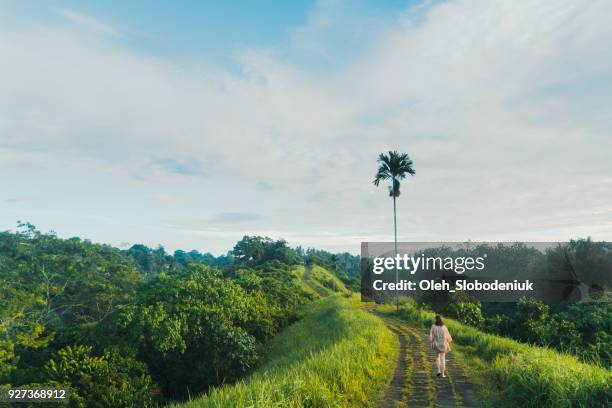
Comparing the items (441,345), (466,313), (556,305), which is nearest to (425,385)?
(441,345)

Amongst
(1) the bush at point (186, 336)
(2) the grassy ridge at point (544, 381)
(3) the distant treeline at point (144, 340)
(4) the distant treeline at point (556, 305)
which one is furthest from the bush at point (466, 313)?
(2) the grassy ridge at point (544, 381)

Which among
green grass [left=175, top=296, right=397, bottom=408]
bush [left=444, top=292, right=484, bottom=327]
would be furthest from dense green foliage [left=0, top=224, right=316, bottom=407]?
bush [left=444, top=292, right=484, bottom=327]

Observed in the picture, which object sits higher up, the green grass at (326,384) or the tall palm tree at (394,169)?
the tall palm tree at (394,169)

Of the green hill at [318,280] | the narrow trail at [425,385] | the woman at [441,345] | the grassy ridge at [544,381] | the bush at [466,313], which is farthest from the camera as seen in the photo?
the green hill at [318,280]

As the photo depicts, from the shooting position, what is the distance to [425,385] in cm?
1080

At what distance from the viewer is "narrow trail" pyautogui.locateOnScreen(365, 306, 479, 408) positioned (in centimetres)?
939

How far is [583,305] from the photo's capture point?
32.4 meters

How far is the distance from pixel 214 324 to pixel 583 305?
3120cm

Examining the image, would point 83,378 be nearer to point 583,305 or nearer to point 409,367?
point 409,367

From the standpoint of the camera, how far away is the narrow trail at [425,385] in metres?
9.39

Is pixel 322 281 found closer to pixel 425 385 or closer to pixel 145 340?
pixel 145 340

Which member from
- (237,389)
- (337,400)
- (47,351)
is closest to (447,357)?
(337,400)

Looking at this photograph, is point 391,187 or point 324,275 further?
point 324,275

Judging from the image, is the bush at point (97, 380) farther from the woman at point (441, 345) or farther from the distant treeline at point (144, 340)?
the woman at point (441, 345)
